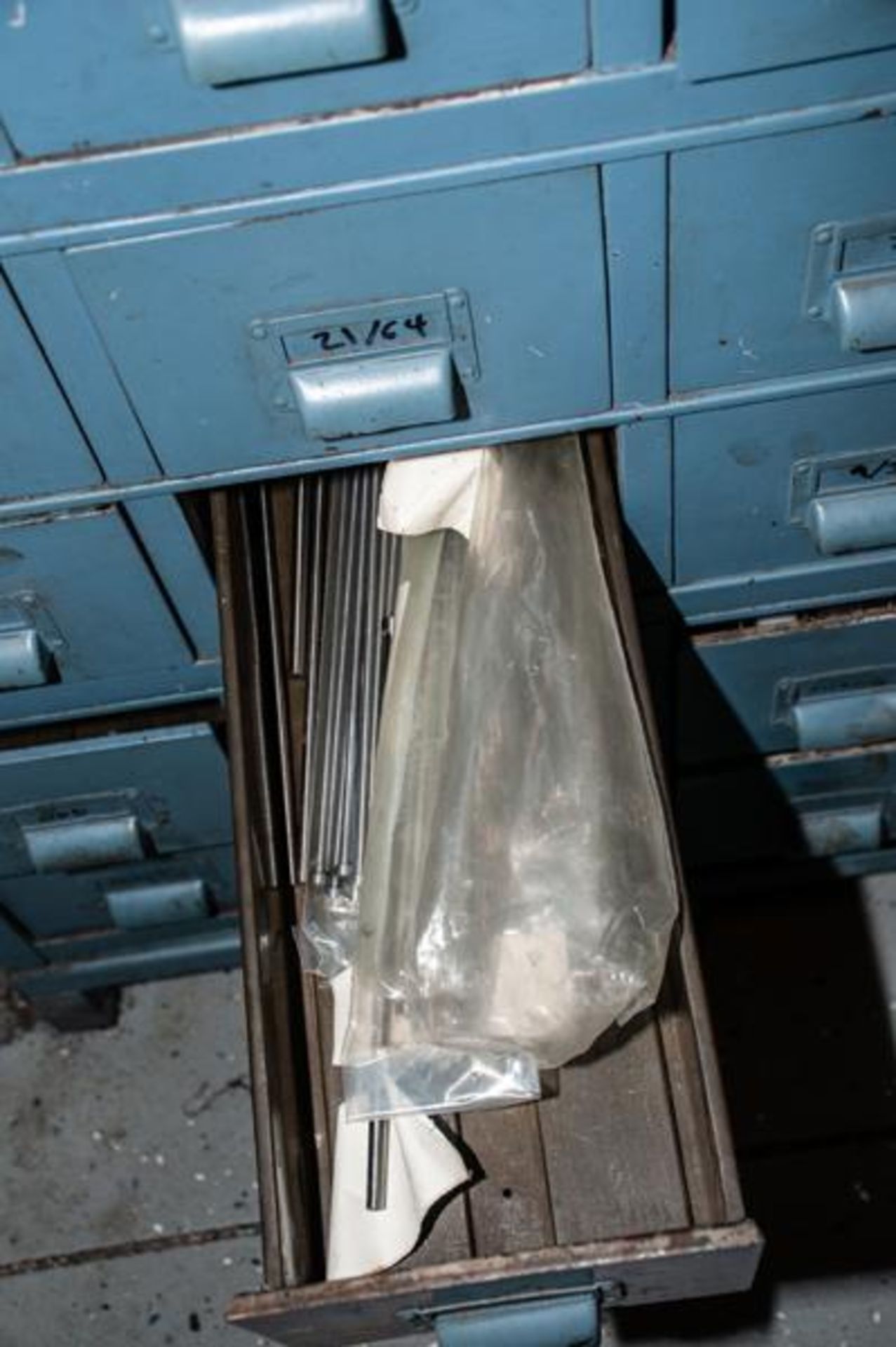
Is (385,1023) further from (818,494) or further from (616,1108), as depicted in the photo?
(818,494)

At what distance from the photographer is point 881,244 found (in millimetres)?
752

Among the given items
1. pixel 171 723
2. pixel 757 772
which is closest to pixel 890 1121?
pixel 757 772

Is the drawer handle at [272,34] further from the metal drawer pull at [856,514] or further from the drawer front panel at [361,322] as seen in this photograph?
the metal drawer pull at [856,514]

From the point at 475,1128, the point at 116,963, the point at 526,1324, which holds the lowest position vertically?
the point at 526,1324

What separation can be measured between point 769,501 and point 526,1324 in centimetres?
52

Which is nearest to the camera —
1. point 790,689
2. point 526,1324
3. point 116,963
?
point 526,1324

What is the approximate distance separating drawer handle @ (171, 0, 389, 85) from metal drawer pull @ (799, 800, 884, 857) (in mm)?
865

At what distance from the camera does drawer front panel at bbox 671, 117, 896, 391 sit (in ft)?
2.30

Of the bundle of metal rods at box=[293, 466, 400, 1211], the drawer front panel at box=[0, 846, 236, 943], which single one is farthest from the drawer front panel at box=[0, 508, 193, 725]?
the drawer front panel at box=[0, 846, 236, 943]

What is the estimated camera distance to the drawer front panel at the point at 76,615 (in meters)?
0.89

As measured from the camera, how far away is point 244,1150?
1401mm

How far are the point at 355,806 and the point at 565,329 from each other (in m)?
0.33

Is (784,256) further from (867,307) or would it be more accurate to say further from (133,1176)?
(133,1176)

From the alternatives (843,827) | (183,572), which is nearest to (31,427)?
(183,572)
